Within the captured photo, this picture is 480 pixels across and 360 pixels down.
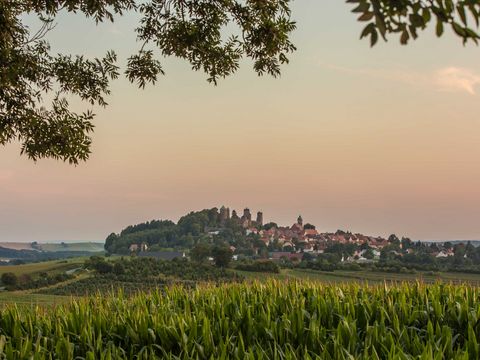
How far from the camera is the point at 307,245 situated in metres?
138

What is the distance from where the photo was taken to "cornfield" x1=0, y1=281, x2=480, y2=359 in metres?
9.46

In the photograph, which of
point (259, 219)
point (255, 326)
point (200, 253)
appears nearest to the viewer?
point (255, 326)

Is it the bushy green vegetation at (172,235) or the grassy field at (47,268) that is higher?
the bushy green vegetation at (172,235)

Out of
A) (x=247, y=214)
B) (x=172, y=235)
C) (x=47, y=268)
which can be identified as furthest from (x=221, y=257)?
→ (x=247, y=214)

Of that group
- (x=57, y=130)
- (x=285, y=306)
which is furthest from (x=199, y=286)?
(x=57, y=130)

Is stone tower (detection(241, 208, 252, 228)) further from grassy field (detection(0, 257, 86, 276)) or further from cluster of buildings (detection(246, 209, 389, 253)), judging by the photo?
grassy field (detection(0, 257, 86, 276))

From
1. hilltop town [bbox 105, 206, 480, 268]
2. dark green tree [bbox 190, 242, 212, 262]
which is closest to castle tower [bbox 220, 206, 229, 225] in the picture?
hilltop town [bbox 105, 206, 480, 268]

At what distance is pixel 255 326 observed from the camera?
10.9 metres

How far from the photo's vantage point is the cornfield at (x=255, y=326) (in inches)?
372

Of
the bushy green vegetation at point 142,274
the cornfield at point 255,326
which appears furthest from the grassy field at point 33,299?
the bushy green vegetation at point 142,274

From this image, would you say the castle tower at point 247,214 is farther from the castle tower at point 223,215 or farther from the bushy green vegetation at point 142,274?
the bushy green vegetation at point 142,274

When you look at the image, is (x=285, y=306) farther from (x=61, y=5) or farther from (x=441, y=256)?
(x=441, y=256)

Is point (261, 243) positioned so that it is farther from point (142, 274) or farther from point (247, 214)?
point (142, 274)

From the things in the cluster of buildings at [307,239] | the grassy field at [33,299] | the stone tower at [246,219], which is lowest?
the grassy field at [33,299]
